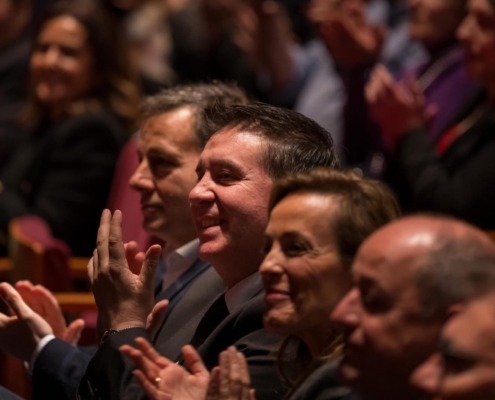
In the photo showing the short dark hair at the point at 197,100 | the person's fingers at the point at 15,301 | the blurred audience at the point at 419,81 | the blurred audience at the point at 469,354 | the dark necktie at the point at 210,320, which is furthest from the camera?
the blurred audience at the point at 419,81

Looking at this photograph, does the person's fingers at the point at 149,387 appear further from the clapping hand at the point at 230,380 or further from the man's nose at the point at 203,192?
the man's nose at the point at 203,192

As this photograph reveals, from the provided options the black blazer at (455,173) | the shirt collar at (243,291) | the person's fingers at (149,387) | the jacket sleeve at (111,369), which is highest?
the person's fingers at (149,387)

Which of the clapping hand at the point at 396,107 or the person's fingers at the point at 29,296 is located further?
the clapping hand at the point at 396,107

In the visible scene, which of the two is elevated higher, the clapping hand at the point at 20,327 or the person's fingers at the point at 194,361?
the person's fingers at the point at 194,361

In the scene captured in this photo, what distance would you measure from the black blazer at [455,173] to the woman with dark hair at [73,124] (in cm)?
104

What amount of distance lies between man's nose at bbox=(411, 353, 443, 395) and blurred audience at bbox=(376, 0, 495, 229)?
152 centimetres

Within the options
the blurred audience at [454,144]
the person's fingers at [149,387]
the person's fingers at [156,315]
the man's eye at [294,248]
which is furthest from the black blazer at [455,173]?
the person's fingers at [149,387]

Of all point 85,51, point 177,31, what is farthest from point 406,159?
point 177,31

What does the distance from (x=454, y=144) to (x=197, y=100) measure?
0.82 m

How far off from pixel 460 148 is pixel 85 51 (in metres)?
1.42

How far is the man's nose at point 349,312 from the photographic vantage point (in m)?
1.25

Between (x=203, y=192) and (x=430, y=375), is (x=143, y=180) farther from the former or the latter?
(x=430, y=375)

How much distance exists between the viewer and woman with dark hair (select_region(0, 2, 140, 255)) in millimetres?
3418

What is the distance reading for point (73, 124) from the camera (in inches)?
137
